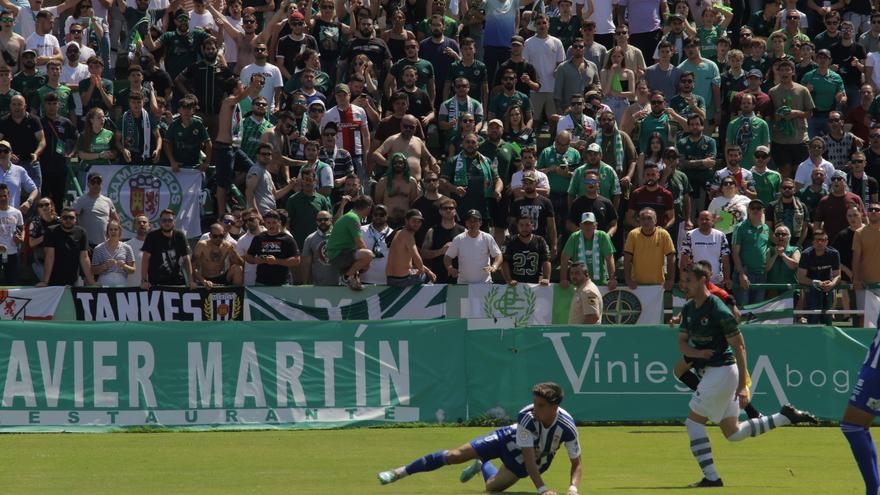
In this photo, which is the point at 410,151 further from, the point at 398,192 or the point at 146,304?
the point at 146,304

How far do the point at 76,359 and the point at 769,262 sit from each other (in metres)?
10.4

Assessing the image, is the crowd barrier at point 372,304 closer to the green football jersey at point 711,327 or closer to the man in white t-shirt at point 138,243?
the man in white t-shirt at point 138,243

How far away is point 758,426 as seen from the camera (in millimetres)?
12789

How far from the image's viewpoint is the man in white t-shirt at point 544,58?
25.2 meters

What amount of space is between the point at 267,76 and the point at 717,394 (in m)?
13.1

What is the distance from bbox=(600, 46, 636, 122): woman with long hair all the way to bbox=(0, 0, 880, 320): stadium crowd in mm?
39

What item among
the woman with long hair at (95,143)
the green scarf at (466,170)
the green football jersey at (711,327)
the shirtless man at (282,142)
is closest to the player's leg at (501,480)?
the green football jersey at (711,327)

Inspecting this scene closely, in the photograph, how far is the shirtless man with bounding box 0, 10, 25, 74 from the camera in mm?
23797

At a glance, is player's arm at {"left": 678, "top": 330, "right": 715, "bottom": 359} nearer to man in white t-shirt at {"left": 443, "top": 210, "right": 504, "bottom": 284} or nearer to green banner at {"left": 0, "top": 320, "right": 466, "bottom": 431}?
green banner at {"left": 0, "top": 320, "right": 466, "bottom": 431}

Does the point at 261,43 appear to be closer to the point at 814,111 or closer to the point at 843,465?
the point at 814,111

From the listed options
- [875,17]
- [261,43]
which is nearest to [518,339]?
[261,43]

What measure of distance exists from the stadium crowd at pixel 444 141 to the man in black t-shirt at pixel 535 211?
4cm

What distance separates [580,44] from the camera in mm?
24531

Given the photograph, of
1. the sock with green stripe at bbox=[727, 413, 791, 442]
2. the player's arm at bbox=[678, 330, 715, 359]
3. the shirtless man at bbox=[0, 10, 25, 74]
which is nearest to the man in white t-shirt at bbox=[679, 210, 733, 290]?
the player's arm at bbox=[678, 330, 715, 359]
